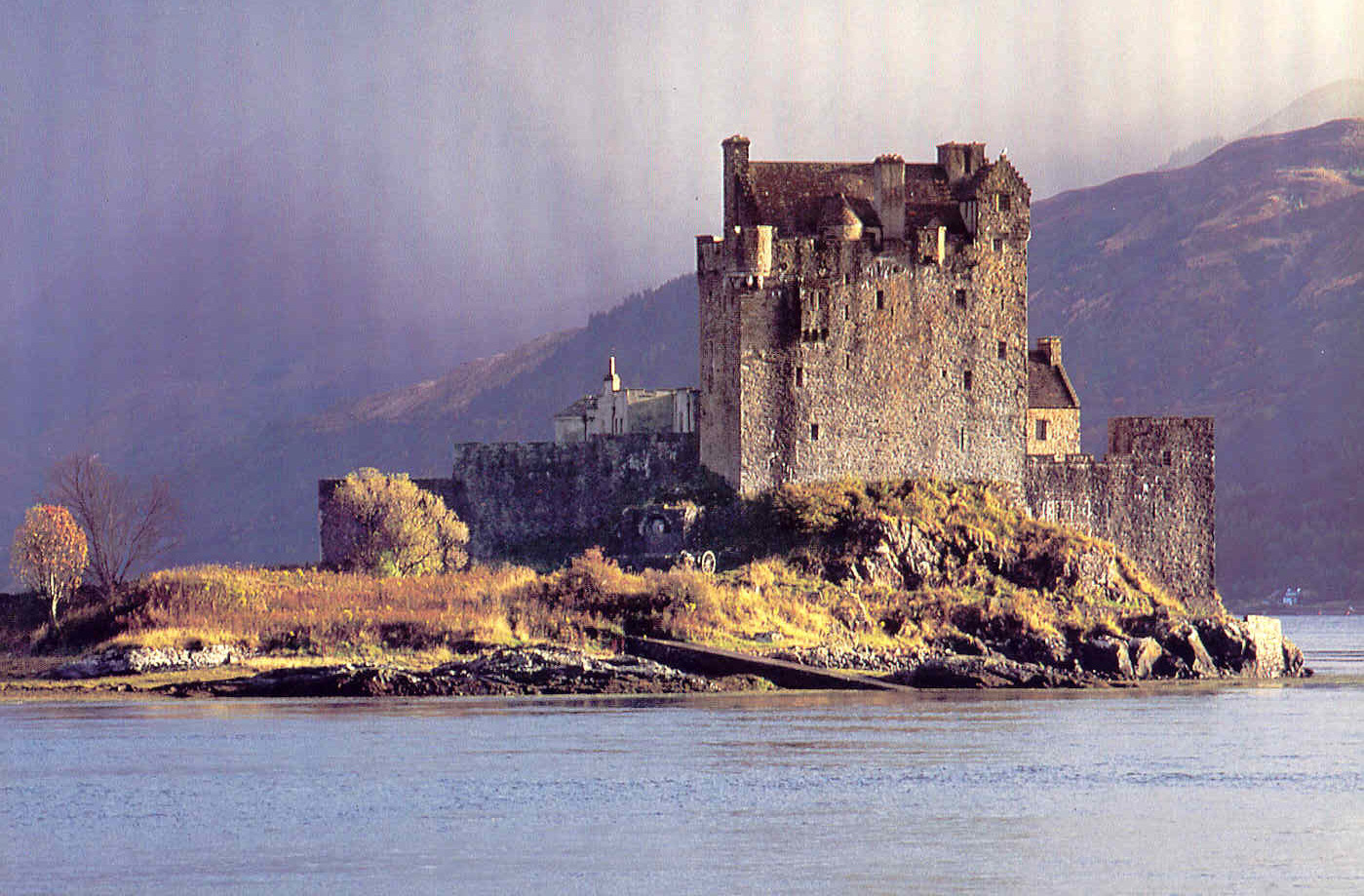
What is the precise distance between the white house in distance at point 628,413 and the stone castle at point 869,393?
15.9 inches

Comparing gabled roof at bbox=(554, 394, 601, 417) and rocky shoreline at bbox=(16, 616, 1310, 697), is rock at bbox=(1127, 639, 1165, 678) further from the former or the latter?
gabled roof at bbox=(554, 394, 601, 417)

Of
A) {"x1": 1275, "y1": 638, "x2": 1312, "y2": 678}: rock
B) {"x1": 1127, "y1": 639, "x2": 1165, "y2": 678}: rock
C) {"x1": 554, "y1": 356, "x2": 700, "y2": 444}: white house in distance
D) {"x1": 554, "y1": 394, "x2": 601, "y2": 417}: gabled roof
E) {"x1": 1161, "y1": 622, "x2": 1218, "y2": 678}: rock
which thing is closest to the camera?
{"x1": 1127, "y1": 639, "x2": 1165, "y2": 678}: rock

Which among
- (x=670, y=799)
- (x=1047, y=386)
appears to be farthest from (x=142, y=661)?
(x=1047, y=386)

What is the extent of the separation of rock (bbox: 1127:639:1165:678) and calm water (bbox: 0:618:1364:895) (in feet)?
45.3

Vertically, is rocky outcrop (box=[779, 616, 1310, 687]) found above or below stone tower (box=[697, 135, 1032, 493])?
below

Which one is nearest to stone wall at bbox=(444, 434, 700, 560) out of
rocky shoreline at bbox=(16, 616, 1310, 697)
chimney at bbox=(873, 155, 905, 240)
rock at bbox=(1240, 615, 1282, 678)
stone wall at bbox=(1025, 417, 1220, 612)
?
chimney at bbox=(873, 155, 905, 240)

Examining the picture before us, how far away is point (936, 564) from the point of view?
8119cm

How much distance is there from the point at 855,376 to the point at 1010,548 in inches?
310

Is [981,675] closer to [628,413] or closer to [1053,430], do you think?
[1053,430]

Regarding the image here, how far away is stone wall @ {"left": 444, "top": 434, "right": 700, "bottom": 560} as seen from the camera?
3354 inches

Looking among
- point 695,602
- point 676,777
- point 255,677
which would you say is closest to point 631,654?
point 695,602

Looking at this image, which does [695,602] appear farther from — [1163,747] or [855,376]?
[1163,747]

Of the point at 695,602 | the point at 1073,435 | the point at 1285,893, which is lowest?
the point at 1285,893

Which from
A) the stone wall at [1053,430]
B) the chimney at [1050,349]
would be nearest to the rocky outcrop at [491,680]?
the stone wall at [1053,430]
